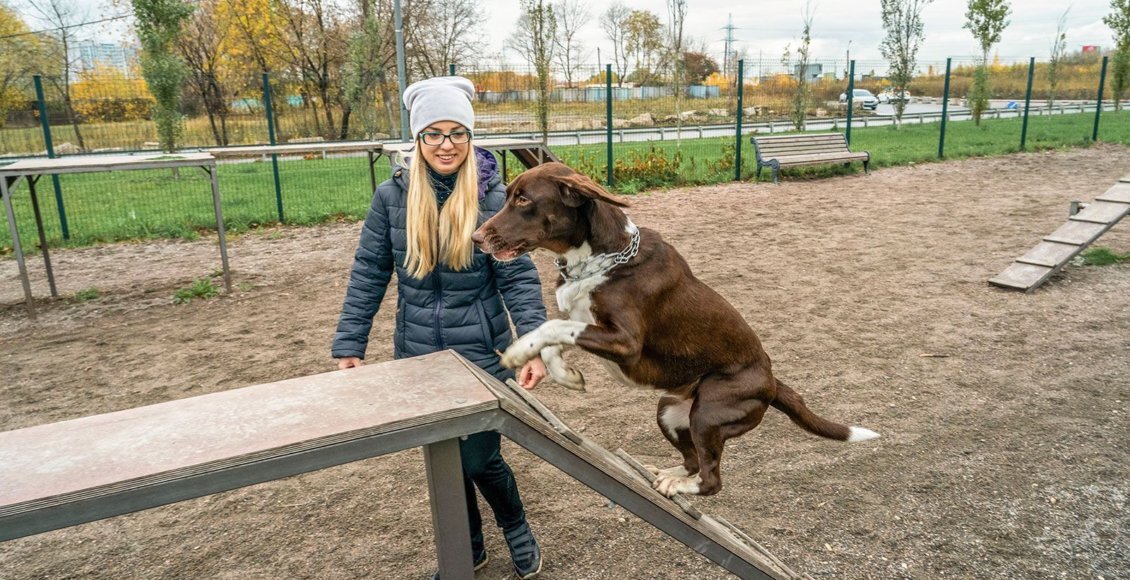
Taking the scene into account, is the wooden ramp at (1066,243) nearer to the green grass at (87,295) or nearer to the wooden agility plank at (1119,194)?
the wooden agility plank at (1119,194)

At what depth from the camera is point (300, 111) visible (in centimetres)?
1680

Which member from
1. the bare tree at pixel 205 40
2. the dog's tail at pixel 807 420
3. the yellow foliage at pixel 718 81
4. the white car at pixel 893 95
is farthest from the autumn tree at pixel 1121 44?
the bare tree at pixel 205 40

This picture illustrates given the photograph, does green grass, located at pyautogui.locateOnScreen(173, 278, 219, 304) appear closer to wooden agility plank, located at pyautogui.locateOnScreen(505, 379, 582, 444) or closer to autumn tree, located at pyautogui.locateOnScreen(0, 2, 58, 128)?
wooden agility plank, located at pyautogui.locateOnScreen(505, 379, 582, 444)

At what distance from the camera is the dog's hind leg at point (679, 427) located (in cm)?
288

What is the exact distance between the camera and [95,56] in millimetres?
28406

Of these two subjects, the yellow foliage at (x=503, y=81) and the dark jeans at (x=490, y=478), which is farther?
the yellow foliage at (x=503, y=81)

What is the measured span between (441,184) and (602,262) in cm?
83

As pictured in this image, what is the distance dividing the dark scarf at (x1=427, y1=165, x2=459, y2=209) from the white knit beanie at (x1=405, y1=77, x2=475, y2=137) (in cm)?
18

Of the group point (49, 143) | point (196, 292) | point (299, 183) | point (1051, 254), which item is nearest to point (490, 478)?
point (196, 292)

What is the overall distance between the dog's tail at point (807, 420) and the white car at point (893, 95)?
2647 centimetres

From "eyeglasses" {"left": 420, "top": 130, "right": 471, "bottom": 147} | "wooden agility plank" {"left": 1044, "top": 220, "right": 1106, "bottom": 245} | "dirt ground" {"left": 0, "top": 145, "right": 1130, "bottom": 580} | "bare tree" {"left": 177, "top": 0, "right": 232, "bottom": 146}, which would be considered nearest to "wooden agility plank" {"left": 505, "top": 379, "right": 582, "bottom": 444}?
"dirt ground" {"left": 0, "top": 145, "right": 1130, "bottom": 580}

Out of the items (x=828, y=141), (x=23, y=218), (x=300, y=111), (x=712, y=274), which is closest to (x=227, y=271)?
(x=712, y=274)

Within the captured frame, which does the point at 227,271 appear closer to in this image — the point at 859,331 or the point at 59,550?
the point at 59,550

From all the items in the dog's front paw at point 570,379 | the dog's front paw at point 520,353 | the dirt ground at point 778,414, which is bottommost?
the dirt ground at point 778,414
